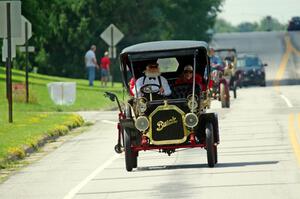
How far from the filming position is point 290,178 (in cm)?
1770

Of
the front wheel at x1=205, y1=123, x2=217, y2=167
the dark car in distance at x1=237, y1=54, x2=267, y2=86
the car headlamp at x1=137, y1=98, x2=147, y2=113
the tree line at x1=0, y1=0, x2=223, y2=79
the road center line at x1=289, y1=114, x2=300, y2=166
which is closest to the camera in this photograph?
the front wheel at x1=205, y1=123, x2=217, y2=167

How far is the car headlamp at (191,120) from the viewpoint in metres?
20.2

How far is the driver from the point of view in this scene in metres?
21.2

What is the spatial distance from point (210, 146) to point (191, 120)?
1.63ft

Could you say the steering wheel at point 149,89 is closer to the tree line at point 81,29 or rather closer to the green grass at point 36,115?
the green grass at point 36,115

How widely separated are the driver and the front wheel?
41.5 inches

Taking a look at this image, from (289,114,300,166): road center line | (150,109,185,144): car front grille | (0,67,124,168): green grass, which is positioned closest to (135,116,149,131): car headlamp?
(150,109,185,144): car front grille

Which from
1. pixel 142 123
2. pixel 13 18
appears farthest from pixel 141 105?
pixel 13 18

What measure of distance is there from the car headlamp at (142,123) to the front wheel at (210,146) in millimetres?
958

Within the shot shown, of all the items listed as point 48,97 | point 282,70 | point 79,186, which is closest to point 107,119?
point 48,97

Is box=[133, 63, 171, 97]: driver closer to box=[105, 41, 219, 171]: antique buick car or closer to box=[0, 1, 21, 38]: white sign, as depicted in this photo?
box=[105, 41, 219, 171]: antique buick car

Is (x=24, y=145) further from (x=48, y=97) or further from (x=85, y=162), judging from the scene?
(x=48, y=97)

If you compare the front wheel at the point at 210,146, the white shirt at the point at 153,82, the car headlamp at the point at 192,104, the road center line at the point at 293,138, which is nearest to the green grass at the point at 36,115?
the white shirt at the point at 153,82

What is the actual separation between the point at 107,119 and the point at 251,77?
28487 mm
